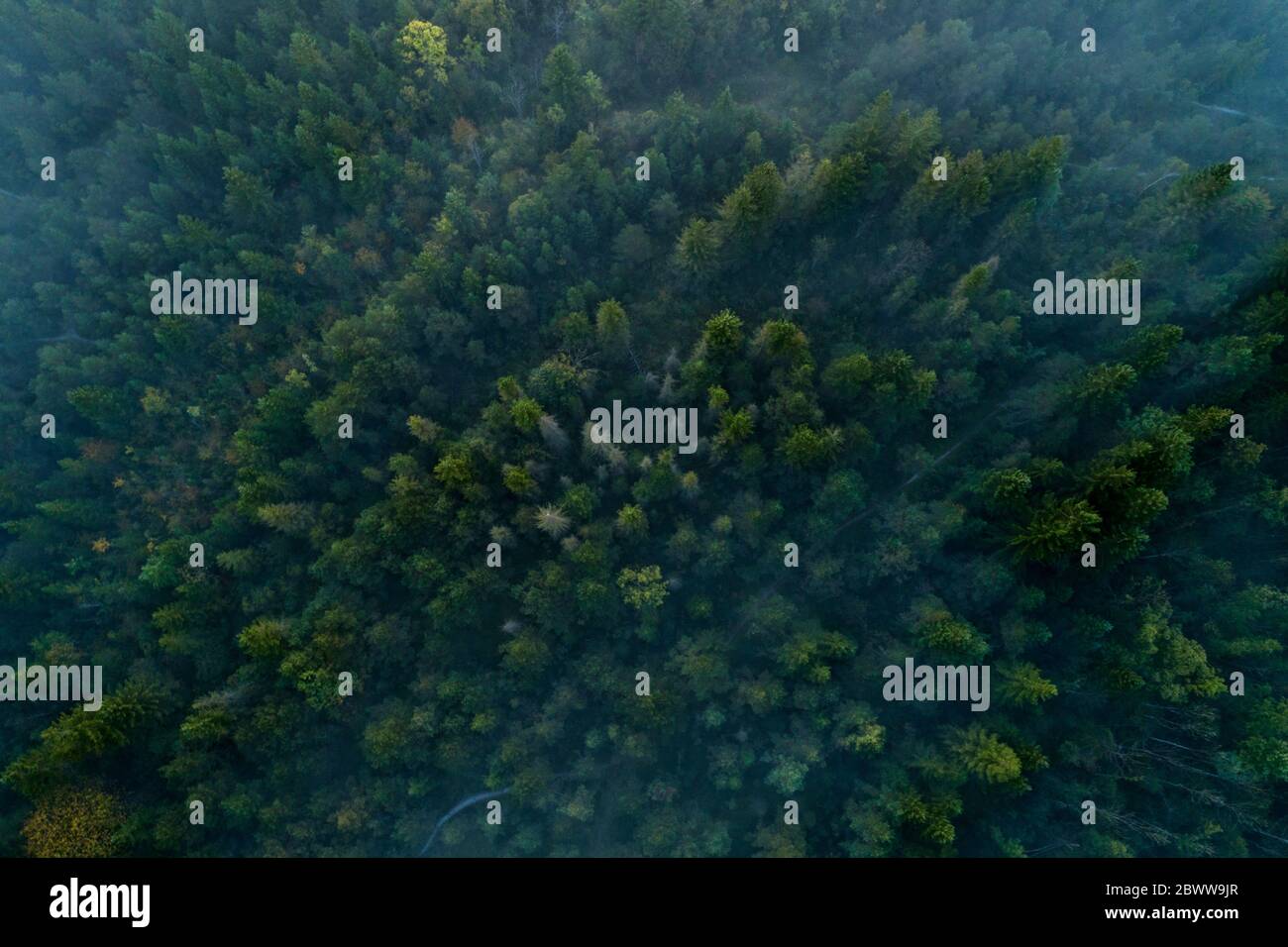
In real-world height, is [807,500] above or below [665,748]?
above

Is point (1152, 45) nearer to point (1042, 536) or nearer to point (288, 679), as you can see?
point (1042, 536)

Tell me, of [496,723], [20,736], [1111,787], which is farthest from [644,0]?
[20,736]

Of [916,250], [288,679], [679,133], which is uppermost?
[679,133]

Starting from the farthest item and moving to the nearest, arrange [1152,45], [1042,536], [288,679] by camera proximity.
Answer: [1152,45], [288,679], [1042,536]

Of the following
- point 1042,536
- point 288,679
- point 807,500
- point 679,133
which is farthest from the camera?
point 679,133

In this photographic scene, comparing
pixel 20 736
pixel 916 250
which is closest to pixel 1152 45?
pixel 916 250

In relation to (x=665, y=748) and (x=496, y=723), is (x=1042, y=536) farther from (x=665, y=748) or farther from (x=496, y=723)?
(x=496, y=723)

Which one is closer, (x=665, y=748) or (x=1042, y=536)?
(x=1042, y=536)
